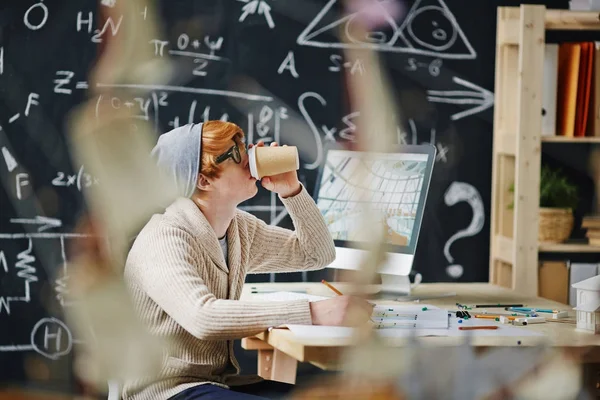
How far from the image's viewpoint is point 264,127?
3.48m

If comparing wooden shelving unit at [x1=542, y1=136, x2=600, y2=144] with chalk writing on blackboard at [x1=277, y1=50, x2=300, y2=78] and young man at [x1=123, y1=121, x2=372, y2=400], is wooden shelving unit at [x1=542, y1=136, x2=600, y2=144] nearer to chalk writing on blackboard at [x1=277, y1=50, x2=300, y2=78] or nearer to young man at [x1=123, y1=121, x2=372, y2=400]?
chalk writing on blackboard at [x1=277, y1=50, x2=300, y2=78]

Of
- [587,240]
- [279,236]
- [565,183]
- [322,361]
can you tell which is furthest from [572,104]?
[322,361]

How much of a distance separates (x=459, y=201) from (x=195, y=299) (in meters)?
2.23

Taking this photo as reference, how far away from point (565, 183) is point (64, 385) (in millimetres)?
2102

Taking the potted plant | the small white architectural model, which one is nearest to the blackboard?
the potted plant

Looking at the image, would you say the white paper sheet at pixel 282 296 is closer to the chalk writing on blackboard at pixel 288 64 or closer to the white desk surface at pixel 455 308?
the white desk surface at pixel 455 308

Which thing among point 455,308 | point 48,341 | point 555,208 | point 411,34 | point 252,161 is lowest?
point 48,341

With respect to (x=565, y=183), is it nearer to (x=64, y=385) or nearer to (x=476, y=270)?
(x=476, y=270)

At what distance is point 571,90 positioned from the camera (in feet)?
10.7

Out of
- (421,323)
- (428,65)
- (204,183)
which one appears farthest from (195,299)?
(428,65)

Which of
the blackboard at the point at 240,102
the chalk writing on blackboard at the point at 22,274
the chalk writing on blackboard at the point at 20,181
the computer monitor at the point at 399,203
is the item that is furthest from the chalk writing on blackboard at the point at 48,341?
the computer monitor at the point at 399,203

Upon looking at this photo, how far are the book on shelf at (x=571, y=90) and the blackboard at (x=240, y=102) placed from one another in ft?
1.14

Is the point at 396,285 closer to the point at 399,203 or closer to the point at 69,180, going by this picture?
the point at 399,203

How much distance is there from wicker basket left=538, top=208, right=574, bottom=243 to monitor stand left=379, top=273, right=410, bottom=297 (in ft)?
3.51
